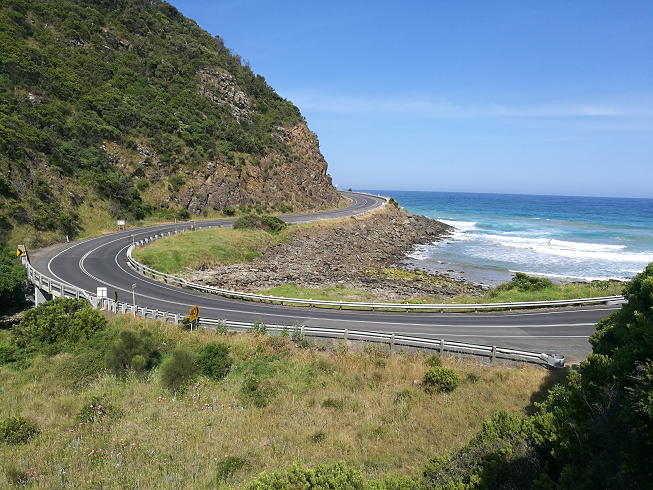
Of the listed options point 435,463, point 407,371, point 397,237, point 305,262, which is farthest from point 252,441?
point 397,237

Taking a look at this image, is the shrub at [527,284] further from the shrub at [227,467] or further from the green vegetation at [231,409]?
the shrub at [227,467]

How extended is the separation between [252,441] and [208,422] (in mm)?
1654

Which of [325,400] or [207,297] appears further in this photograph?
[207,297]

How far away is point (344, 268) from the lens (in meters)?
41.7

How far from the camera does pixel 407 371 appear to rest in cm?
1470

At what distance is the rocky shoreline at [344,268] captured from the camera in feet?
110

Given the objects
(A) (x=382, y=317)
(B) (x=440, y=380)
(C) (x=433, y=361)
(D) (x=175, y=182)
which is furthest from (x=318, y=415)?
(D) (x=175, y=182)

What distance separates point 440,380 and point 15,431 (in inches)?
496

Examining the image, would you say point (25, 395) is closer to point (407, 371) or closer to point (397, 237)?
point (407, 371)

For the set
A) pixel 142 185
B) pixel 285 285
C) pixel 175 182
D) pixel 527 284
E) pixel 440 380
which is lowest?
pixel 285 285

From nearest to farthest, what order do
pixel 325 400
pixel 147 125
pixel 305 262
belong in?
pixel 325 400
pixel 305 262
pixel 147 125

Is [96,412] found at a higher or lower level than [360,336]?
lower

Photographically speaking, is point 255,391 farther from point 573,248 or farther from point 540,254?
point 573,248

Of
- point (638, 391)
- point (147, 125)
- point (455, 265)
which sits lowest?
point (455, 265)
